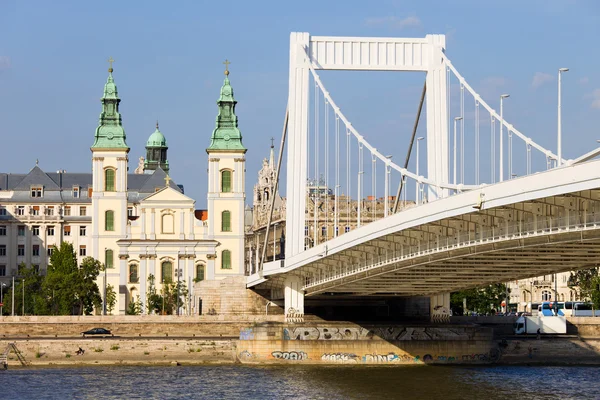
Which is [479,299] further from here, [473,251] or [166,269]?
[473,251]

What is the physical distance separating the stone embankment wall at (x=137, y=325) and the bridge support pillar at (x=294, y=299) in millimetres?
9178

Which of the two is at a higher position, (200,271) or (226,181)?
(226,181)

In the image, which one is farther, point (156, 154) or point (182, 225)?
point (156, 154)

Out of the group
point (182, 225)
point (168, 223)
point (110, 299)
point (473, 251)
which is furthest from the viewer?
point (168, 223)

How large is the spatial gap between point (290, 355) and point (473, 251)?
76.9 ft

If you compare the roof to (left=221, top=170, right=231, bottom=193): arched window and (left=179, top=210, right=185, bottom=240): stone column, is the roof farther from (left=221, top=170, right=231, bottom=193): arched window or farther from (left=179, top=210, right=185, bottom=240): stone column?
(left=221, top=170, right=231, bottom=193): arched window

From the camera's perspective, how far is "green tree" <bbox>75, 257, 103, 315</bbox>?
100506 millimetres

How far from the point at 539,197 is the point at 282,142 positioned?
113 ft

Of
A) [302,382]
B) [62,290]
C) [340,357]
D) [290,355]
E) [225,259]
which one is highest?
[225,259]

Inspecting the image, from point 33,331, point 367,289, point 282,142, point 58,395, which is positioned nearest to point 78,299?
point 33,331

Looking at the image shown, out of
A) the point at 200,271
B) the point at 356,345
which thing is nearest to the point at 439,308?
the point at 356,345

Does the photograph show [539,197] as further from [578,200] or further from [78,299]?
[78,299]

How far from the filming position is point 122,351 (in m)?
70.9

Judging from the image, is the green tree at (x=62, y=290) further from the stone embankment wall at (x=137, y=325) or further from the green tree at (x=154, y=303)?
the stone embankment wall at (x=137, y=325)
